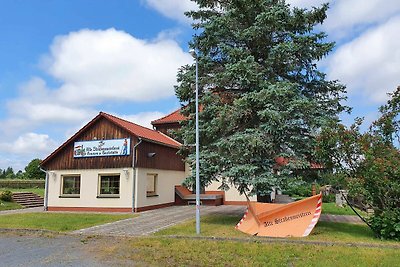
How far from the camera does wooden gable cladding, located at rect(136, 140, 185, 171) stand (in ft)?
66.9

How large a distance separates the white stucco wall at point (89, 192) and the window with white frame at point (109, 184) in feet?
0.76

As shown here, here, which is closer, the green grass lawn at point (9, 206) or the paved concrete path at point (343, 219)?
the paved concrete path at point (343, 219)

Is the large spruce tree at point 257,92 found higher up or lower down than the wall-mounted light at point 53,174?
higher up

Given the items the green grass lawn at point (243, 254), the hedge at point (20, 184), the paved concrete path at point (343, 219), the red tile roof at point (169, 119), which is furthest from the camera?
the hedge at point (20, 184)

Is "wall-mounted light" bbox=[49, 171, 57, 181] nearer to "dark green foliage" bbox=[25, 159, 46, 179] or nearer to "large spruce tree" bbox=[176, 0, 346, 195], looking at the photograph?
"large spruce tree" bbox=[176, 0, 346, 195]

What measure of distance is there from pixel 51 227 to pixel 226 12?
1127cm

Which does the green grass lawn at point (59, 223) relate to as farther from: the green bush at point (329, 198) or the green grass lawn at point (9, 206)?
the green bush at point (329, 198)

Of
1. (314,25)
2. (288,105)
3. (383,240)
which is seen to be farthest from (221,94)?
(383,240)

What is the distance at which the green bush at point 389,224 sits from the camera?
10.6 metres

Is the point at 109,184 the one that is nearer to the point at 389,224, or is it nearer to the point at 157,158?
the point at 157,158

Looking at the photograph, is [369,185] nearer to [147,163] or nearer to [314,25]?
[314,25]

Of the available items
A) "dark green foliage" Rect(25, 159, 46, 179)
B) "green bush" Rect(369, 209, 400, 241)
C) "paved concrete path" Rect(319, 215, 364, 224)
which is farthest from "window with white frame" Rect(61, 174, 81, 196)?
"dark green foliage" Rect(25, 159, 46, 179)

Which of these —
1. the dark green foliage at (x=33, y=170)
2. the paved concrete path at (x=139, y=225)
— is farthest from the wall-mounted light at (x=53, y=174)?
the dark green foliage at (x=33, y=170)

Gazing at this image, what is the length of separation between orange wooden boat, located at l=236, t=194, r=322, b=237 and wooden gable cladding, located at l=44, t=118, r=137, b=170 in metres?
Answer: 9.93
